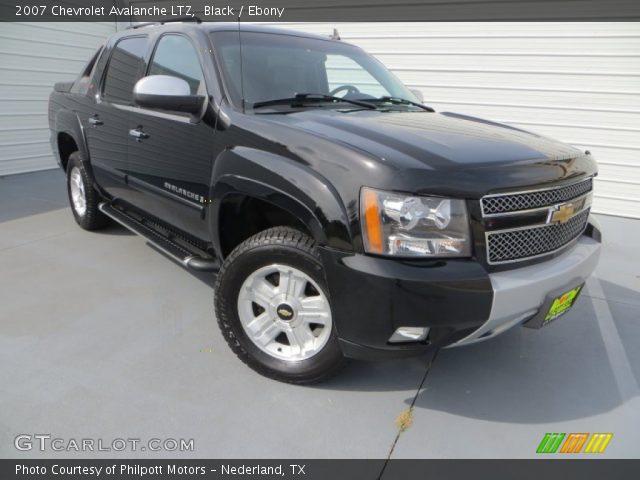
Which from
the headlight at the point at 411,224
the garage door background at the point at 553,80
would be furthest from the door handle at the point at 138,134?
the garage door background at the point at 553,80

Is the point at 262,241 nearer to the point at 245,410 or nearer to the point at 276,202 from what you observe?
the point at 276,202

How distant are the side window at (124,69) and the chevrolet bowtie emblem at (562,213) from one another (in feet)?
9.73

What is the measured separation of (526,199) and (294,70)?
1664mm

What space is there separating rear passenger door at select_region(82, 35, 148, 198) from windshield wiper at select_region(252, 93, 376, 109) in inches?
53.5

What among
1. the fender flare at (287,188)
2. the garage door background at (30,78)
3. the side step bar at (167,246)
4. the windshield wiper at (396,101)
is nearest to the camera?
the fender flare at (287,188)

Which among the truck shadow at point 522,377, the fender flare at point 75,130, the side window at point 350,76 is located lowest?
the truck shadow at point 522,377

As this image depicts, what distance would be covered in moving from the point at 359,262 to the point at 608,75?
5.93 meters

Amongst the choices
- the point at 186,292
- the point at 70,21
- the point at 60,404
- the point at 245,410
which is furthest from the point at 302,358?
the point at 70,21

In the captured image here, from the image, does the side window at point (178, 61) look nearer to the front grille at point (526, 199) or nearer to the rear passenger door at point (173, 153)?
the rear passenger door at point (173, 153)

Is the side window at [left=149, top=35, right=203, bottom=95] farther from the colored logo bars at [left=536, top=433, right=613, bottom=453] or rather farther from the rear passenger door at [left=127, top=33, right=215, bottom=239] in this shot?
the colored logo bars at [left=536, top=433, right=613, bottom=453]

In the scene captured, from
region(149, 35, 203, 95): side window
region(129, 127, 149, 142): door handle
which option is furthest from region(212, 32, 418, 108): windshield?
region(129, 127, 149, 142): door handle

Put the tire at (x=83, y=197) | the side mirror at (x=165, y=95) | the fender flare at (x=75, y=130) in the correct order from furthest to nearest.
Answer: the tire at (x=83, y=197) < the fender flare at (x=75, y=130) < the side mirror at (x=165, y=95)

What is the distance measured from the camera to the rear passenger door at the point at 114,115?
12.1 feet

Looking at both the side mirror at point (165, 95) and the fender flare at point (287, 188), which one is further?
the side mirror at point (165, 95)
